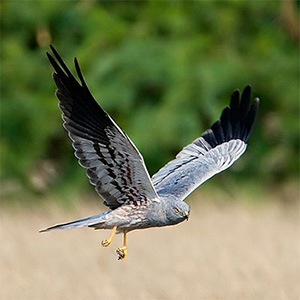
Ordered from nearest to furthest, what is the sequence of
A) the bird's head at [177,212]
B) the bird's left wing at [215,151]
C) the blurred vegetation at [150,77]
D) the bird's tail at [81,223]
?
1. the bird's tail at [81,223]
2. the bird's head at [177,212]
3. the bird's left wing at [215,151]
4. the blurred vegetation at [150,77]

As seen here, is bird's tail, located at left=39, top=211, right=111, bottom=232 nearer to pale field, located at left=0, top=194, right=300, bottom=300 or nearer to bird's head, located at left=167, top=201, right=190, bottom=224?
bird's head, located at left=167, top=201, right=190, bottom=224

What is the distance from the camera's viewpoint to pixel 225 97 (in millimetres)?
11773

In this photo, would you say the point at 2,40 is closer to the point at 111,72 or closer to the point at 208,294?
the point at 111,72

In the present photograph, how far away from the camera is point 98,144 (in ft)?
17.3

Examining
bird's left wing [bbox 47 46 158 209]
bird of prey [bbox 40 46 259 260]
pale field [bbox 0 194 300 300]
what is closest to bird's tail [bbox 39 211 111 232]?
bird of prey [bbox 40 46 259 260]

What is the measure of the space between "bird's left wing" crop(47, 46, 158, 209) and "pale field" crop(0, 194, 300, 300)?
57.7 inches

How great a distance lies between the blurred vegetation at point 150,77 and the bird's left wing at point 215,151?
444 centimetres

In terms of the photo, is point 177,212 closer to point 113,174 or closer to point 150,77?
Answer: point 113,174

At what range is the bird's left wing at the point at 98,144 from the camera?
5.16m

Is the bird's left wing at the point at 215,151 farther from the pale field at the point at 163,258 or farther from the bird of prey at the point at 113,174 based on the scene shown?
the pale field at the point at 163,258

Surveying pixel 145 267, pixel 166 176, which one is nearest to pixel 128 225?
pixel 166 176

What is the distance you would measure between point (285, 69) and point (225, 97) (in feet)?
3.57

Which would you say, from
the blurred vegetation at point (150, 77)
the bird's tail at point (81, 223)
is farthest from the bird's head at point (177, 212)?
the blurred vegetation at point (150, 77)

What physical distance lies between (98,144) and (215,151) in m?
1.56
